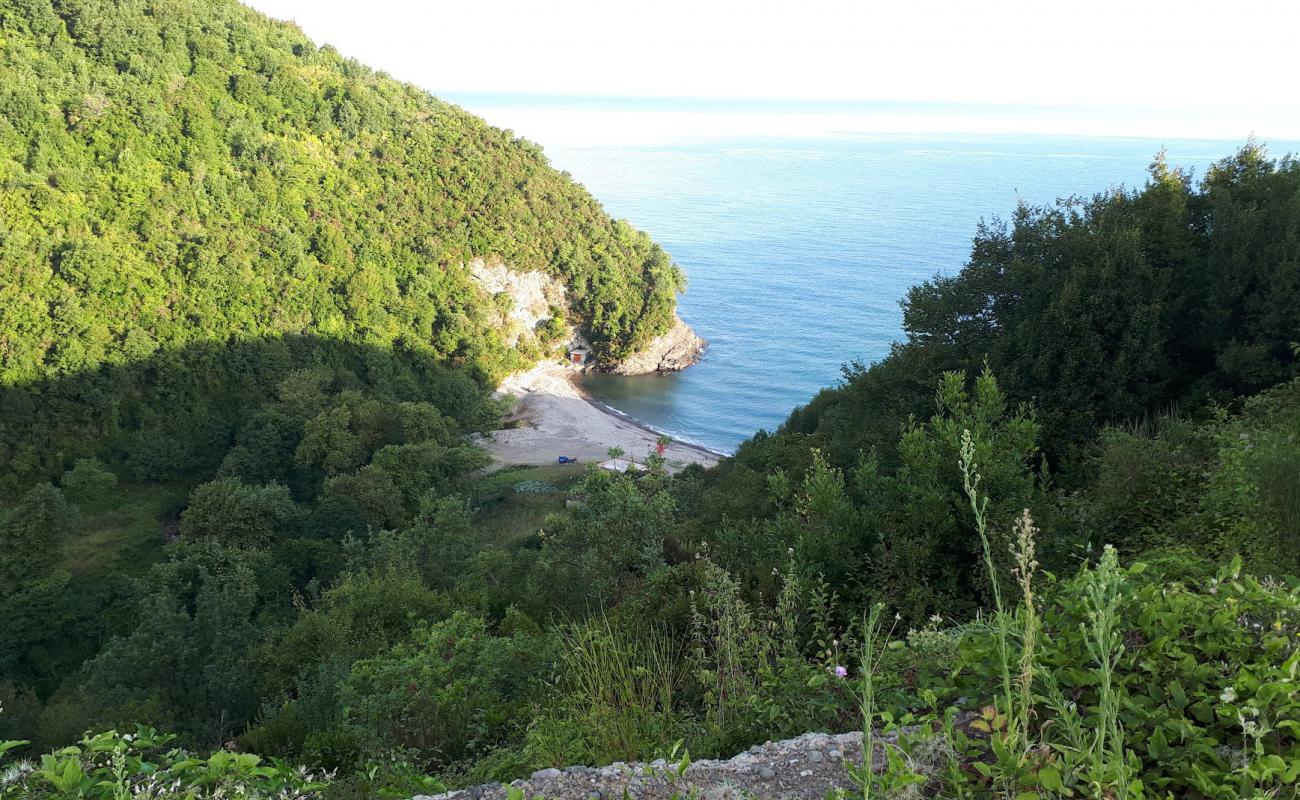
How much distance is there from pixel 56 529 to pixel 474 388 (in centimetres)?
2764

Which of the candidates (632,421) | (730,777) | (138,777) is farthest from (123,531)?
(730,777)

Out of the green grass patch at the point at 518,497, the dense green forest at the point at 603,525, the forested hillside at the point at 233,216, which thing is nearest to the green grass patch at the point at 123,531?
the dense green forest at the point at 603,525

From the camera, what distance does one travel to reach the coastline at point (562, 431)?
50.5m

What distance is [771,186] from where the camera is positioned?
546 ft

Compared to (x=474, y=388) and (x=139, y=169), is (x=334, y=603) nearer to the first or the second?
(x=474, y=388)

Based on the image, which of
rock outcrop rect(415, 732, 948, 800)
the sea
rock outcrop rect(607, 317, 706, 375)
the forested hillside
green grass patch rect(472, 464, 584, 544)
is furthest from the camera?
rock outcrop rect(607, 317, 706, 375)

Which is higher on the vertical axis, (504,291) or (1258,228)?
(1258,228)

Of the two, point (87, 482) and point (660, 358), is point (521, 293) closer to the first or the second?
point (660, 358)

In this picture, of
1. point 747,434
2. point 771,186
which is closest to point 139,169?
point 747,434

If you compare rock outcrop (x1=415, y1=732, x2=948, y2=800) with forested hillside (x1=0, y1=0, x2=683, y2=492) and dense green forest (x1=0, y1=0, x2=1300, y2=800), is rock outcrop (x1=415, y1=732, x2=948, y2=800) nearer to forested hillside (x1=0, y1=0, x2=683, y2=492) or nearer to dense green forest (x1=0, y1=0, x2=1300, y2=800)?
dense green forest (x1=0, y1=0, x2=1300, y2=800)

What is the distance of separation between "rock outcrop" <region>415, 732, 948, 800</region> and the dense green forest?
284 mm

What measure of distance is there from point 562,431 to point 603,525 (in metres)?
42.6

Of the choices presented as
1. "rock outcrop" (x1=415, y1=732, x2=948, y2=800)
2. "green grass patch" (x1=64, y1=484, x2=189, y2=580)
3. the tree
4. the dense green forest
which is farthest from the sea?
"green grass patch" (x1=64, y1=484, x2=189, y2=580)

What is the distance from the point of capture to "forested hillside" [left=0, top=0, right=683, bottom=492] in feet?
147
